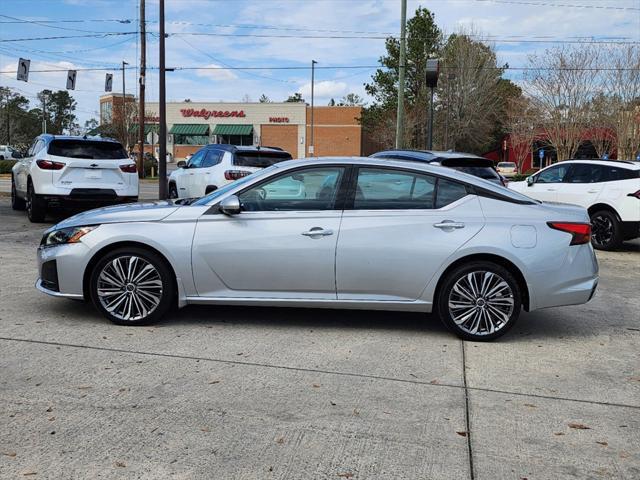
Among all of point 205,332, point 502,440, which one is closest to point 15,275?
point 205,332

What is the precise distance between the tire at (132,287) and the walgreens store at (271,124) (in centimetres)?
6733

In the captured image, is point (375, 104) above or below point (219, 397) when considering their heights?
above

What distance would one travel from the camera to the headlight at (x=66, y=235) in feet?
19.0

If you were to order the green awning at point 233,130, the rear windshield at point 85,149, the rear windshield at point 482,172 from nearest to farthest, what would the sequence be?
1. the rear windshield at point 482,172
2. the rear windshield at point 85,149
3. the green awning at point 233,130

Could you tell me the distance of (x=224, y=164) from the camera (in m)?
13.2

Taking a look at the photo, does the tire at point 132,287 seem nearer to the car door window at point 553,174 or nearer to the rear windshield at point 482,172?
the rear windshield at point 482,172

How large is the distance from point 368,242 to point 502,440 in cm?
224

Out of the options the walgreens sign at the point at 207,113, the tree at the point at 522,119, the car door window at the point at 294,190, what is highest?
the walgreens sign at the point at 207,113

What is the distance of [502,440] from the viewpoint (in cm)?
378

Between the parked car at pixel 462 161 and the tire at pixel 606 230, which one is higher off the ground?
the parked car at pixel 462 161

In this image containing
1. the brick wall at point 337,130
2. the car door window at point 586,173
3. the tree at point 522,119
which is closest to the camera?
the car door window at point 586,173

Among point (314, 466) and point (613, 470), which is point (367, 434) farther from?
point (613, 470)

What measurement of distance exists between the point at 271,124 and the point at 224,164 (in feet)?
201

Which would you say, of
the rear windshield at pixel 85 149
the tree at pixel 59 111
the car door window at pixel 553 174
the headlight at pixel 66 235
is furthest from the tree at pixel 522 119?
the tree at pixel 59 111
